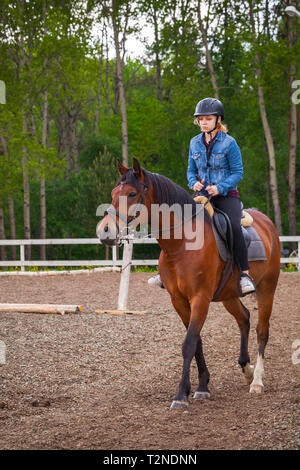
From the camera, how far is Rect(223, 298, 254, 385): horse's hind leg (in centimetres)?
636

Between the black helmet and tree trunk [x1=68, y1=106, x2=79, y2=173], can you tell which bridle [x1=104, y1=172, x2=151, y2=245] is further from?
tree trunk [x1=68, y1=106, x2=79, y2=173]

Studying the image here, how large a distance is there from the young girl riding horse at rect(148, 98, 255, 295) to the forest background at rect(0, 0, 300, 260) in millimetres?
17290

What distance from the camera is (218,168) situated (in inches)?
229

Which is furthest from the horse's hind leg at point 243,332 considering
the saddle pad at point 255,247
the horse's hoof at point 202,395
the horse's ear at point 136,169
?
the horse's ear at point 136,169

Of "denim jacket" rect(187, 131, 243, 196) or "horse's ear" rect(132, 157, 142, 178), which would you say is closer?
"horse's ear" rect(132, 157, 142, 178)

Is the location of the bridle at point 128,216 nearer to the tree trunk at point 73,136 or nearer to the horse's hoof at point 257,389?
the horse's hoof at point 257,389

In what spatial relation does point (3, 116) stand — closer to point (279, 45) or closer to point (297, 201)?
point (279, 45)

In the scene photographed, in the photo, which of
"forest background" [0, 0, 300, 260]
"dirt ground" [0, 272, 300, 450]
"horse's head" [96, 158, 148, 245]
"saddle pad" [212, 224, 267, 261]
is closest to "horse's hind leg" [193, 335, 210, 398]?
"dirt ground" [0, 272, 300, 450]

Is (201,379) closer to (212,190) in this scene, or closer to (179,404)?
(179,404)

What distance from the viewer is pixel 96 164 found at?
27.5 meters

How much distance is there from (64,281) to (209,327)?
25.1 ft

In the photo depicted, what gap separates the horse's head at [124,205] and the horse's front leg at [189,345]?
1079 mm

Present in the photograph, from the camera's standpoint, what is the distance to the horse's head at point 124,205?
4672 mm
